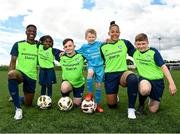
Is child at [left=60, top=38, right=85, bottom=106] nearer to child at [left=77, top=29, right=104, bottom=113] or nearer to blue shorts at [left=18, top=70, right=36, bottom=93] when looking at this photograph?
child at [left=77, top=29, right=104, bottom=113]

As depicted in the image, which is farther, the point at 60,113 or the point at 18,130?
the point at 60,113

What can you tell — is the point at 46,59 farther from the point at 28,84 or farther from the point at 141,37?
the point at 141,37

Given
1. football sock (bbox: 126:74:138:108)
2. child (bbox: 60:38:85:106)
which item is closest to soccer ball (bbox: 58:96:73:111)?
child (bbox: 60:38:85:106)

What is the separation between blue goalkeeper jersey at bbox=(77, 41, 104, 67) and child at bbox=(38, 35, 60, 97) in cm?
74

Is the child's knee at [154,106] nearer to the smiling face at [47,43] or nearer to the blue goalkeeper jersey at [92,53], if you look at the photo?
the blue goalkeeper jersey at [92,53]

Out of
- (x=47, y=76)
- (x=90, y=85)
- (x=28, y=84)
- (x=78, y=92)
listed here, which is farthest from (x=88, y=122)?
(x=47, y=76)

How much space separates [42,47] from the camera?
9.87m

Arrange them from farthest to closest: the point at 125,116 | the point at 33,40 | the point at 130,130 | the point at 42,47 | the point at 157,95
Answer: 1. the point at 42,47
2. the point at 33,40
3. the point at 157,95
4. the point at 125,116
5. the point at 130,130

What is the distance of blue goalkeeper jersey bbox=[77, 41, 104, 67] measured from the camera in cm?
961

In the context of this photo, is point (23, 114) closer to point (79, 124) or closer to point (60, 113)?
point (60, 113)

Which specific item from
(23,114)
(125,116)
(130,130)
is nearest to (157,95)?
(125,116)

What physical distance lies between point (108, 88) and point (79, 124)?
1.90 meters

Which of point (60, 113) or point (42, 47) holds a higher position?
point (42, 47)

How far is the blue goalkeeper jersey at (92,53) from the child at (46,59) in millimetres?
742
